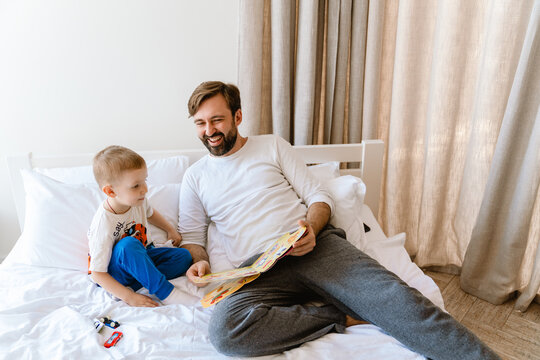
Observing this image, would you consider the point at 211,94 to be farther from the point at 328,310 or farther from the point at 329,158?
the point at 328,310

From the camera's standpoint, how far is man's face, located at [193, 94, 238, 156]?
1552mm

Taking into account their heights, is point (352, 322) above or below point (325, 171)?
below

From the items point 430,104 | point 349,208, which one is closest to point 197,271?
point 349,208

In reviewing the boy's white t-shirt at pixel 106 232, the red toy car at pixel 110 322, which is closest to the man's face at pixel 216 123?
the boy's white t-shirt at pixel 106 232

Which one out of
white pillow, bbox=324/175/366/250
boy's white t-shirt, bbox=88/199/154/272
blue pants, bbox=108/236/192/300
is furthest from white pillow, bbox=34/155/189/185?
white pillow, bbox=324/175/366/250

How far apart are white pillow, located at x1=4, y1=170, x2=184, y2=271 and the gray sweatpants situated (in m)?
0.55

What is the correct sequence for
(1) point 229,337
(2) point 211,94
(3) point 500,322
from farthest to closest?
(3) point 500,322 < (2) point 211,94 < (1) point 229,337

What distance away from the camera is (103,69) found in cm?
193

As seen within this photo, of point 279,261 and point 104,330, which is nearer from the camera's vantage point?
point 104,330

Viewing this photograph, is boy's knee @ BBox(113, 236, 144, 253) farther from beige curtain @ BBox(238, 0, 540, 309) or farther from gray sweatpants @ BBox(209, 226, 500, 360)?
beige curtain @ BBox(238, 0, 540, 309)

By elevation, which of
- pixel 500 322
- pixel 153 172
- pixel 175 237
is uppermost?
pixel 153 172

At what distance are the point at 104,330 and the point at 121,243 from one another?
29 centimetres

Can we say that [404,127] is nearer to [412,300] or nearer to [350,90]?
[350,90]

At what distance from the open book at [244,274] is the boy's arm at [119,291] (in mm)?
181
